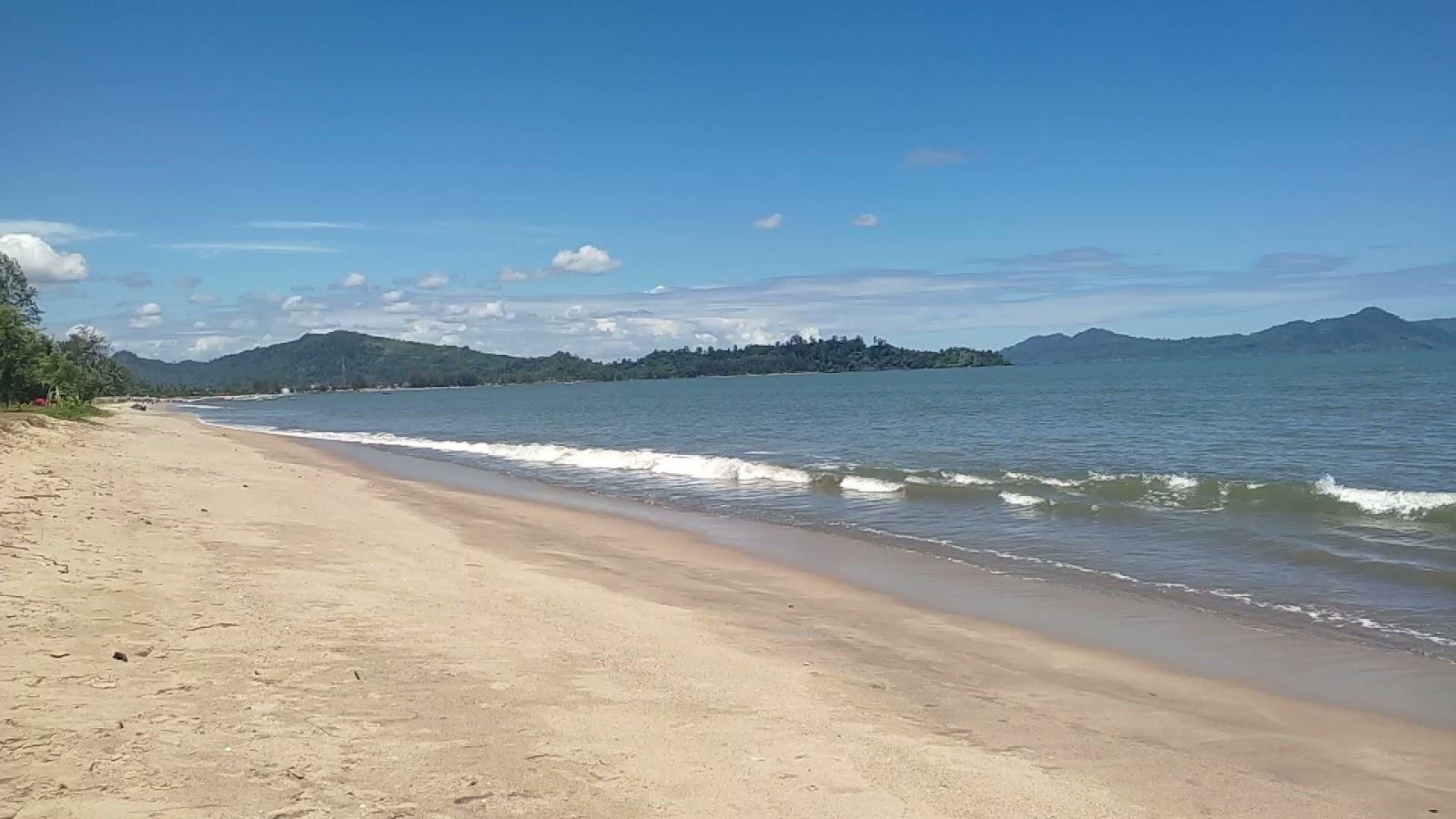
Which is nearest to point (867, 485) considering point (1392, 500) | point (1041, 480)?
point (1041, 480)

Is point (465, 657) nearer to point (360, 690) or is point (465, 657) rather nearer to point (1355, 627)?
point (360, 690)

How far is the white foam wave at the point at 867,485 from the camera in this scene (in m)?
24.2

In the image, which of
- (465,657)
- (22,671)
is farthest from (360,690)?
(22,671)

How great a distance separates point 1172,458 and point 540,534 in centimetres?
2031

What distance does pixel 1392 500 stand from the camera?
1872cm

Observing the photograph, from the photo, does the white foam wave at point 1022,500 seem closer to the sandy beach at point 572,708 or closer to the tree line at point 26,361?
the sandy beach at point 572,708

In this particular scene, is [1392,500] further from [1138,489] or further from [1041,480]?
[1041,480]

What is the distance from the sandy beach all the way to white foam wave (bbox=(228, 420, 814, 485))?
16074 millimetres

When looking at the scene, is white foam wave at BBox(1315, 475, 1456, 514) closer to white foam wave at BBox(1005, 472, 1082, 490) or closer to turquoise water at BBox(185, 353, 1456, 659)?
turquoise water at BBox(185, 353, 1456, 659)

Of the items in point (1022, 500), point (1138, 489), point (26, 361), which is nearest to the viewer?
point (1022, 500)

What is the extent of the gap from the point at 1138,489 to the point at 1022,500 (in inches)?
121

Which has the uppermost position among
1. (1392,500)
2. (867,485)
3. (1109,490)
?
(1392,500)

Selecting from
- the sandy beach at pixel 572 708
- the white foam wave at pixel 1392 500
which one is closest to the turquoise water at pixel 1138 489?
the white foam wave at pixel 1392 500

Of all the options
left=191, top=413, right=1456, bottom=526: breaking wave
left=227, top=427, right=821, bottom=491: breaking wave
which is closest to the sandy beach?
left=191, top=413, right=1456, bottom=526: breaking wave
